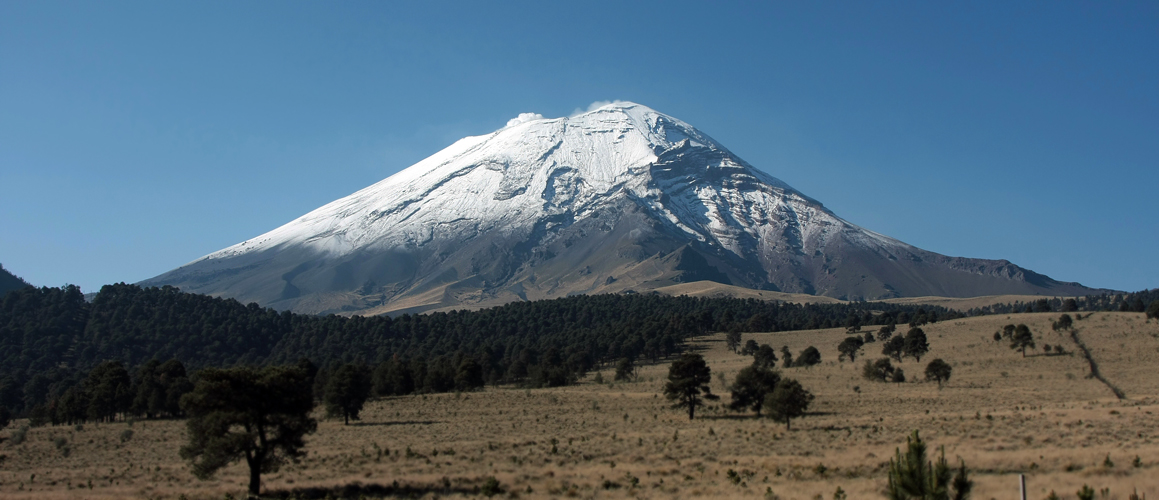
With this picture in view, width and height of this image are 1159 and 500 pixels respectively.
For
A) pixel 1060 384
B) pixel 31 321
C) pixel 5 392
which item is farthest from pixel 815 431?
pixel 31 321

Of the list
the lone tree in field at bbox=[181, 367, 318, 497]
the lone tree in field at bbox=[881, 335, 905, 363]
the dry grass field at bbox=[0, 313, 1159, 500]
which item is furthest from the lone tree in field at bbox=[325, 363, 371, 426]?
the lone tree in field at bbox=[881, 335, 905, 363]

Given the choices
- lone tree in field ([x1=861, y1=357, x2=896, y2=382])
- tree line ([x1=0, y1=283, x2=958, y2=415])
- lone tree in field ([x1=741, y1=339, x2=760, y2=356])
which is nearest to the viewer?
lone tree in field ([x1=861, y1=357, x2=896, y2=382])

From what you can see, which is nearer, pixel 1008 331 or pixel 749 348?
pixel 1008 331

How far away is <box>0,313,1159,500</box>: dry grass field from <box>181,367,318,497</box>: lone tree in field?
134 centimetres

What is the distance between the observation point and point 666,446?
39000 millimetres

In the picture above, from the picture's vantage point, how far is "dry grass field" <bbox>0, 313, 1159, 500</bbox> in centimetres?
2750

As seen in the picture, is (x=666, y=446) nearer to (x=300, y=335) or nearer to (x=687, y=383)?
(x=687, y=383)

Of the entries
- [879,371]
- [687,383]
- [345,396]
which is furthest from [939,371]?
[345,396]

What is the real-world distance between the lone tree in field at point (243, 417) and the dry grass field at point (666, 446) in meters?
1.34

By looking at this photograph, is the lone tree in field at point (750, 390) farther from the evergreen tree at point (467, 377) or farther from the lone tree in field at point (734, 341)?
the lone tree in field at point (734, 341)

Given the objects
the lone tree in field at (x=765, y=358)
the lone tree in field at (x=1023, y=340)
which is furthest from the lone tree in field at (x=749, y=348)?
the lone tree in field at (x=1023, y=340)

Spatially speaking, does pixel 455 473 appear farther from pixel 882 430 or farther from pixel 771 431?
pixel 882 430

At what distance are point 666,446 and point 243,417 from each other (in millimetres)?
20427

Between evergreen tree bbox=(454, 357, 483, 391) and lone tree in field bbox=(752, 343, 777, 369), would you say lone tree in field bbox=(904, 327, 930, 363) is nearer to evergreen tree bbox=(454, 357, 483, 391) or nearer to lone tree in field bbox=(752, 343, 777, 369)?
lone tree in field bbox=(752, 343, 777, 369)
